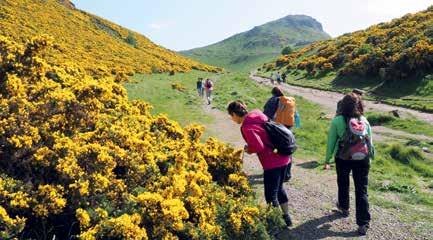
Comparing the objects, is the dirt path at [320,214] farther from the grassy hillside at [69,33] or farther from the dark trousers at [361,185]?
the grassy hillside at [69,33]

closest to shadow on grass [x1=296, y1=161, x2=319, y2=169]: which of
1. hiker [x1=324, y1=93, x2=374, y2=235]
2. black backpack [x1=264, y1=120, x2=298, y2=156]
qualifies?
hiker [x1=324, y1=93, x2=374, y2=235]

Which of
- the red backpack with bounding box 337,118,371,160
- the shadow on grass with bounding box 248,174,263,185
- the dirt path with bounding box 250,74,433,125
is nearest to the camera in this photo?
the red backpack with bounding box 337,118,371,160

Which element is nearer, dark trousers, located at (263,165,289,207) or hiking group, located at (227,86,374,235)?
hiking group, located at (227,86,374,235)

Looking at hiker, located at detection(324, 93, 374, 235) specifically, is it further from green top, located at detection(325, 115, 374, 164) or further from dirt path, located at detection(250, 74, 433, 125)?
dirt path, located at detection(250, 74, 433, 125)

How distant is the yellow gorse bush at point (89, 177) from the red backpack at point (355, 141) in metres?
2.01

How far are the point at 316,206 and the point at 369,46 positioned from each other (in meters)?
41.9

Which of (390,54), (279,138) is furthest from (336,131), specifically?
(390,54)

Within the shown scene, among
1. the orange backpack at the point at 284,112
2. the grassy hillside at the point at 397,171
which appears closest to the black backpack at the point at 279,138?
the orange backpack at the point at 284,112

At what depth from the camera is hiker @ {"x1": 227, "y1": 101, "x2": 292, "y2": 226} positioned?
792 cm

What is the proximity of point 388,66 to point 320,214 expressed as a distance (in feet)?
105

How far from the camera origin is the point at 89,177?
7625 mm

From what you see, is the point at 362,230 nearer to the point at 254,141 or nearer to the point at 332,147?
the point at 332,147

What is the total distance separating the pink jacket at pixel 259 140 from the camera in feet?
25.9

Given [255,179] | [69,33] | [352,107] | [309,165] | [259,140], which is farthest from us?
[69,33]
